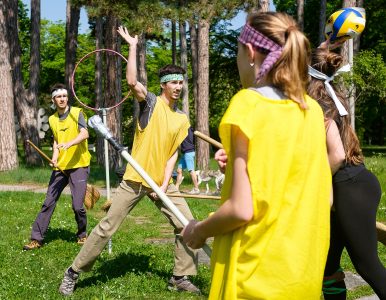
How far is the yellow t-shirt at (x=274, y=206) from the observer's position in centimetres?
229

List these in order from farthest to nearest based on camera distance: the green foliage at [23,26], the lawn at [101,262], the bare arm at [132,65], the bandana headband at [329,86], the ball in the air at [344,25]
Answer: the green foliage at [23,26] < the lawn at [101,262] < the bare arm at [132,65] < the ball in the air at [344,25] < the bandana headband at [329,86]

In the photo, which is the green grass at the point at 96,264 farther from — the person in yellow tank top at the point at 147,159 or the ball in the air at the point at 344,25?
the ball in the air at the point at 344,25

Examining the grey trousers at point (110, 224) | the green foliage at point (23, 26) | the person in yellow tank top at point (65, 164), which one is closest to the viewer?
the grey trousers at point (110, 224)

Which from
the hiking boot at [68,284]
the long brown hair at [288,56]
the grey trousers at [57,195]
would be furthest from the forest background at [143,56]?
the long brown hair at [288,56]

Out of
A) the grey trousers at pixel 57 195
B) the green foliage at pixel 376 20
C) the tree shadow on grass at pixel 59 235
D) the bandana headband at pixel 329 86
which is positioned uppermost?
the green foliage at pixel 376 20

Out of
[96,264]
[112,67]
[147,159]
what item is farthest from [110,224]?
[112,67]

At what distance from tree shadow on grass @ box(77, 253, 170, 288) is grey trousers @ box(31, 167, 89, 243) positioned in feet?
3.38

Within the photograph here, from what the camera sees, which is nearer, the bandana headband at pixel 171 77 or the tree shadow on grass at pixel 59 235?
the bandana headband at pixel 171 77

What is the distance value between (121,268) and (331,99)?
3315mm

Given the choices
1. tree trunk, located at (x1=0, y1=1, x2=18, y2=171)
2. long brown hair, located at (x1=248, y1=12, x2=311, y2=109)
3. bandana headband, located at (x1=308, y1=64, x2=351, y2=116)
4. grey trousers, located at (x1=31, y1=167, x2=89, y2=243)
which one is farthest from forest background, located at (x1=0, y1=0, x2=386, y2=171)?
long brown hair, located at (x1=248, y1=12, x2=311, y2=109)

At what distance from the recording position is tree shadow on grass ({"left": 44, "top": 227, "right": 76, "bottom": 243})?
8039 millimetres

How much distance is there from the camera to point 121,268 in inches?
251

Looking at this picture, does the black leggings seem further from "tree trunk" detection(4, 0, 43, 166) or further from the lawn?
"tree trunk" detection(4, 0, 43, 166)

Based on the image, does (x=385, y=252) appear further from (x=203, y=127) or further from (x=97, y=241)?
(x=203, y=127)
